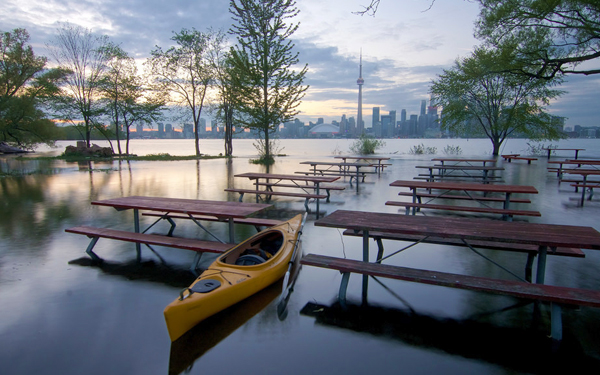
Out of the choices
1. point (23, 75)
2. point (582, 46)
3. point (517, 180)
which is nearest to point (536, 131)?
point (582, 46)

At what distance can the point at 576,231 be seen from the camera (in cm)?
377

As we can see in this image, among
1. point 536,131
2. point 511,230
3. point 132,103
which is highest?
point 132,103

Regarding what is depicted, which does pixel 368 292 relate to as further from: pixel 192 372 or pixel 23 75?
pixel 23 75

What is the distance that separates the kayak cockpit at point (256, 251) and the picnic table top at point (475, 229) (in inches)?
35.8

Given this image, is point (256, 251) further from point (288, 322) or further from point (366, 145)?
point (366, 145)

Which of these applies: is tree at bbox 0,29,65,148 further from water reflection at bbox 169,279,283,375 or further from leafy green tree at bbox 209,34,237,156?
water reflection at bbox 169,279,283,375

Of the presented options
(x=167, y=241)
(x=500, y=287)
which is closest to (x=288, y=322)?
(x=500, y=287)

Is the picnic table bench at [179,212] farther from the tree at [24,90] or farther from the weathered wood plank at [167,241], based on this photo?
the tree at [24,90]

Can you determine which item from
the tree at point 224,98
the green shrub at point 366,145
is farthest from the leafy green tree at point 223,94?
the green shrub at point 366,145

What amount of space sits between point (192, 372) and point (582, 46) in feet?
66.0

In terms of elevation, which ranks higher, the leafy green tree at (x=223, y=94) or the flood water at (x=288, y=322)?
the leafy green tree at (x=223, y=94)

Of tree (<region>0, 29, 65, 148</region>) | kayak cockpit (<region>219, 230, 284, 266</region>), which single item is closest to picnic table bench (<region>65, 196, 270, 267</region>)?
kayak cockpit (<region>219, 230, 284, 266</region>)

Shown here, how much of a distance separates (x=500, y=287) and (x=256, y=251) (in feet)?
9.37

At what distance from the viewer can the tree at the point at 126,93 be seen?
32.1 meters
